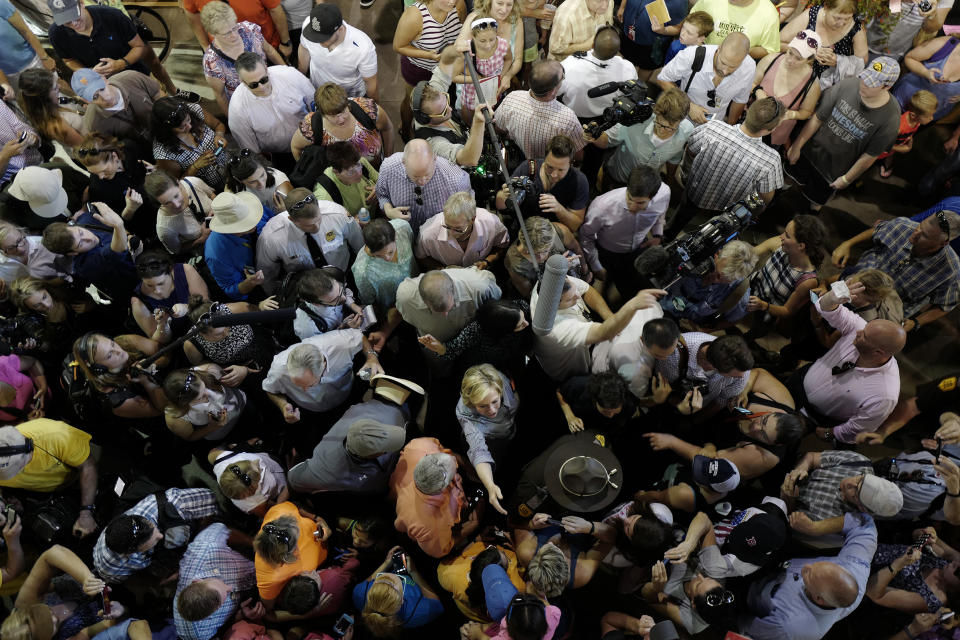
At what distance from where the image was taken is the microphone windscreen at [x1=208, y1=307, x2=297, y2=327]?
11.4 feet

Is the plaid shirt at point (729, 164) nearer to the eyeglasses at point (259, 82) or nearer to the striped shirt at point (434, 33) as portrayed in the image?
the striped shirt at point (434, 33)

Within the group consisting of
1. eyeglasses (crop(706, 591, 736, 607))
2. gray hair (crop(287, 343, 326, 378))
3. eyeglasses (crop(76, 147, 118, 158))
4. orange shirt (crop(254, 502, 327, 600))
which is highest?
eyeglasses (crop(76, 147, 118, 158))

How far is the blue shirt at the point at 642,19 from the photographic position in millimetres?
5305

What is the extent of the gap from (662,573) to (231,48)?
4953mm

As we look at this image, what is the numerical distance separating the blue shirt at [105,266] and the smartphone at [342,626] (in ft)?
9.38

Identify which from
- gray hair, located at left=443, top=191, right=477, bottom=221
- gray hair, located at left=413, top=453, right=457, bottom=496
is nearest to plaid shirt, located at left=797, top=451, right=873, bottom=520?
gray hair, located at left=413, top=453, right=457, bottom=496

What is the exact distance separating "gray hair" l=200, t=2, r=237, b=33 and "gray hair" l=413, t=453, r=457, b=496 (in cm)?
374

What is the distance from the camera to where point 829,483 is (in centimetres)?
346

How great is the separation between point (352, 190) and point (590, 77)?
7.02 feet

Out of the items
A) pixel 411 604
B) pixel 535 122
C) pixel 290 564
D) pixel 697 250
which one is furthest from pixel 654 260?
pixel 290 564

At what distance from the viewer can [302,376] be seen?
Answer: 10.9ft

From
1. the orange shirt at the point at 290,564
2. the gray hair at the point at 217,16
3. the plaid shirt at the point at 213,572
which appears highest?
the gray hair at the point at 217,16

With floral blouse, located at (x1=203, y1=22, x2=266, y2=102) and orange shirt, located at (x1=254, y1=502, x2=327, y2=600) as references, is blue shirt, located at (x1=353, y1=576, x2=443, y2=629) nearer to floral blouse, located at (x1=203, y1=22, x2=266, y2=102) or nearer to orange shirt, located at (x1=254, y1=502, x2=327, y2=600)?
orange shirt, located at (x1=254, y1=502, x2=327, y2=600)

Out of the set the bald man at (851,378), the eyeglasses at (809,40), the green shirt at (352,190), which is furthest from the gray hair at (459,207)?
the eyeglasses at (809,40)
